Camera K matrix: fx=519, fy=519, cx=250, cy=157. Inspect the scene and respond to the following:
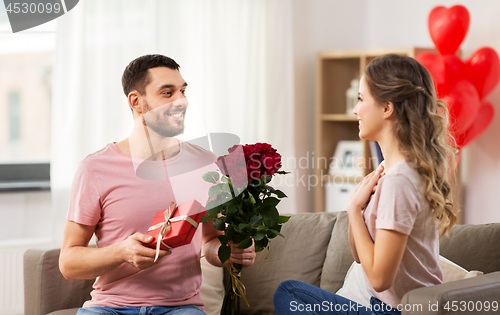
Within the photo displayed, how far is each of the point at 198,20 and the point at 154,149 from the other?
5.89 ft

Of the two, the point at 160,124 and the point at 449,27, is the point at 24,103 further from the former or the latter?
the point at 449,27

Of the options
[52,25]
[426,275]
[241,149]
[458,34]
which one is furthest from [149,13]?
[426,275]

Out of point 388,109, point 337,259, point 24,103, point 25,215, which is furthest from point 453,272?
point 24,103

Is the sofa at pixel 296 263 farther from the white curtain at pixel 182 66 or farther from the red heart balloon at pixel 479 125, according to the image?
the red heart balloon at pixel 479 125

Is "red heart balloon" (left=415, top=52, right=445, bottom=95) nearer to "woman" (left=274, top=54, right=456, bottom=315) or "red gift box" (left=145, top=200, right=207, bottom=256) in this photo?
"woman" (left=274, top=54, right=456, bottom=315)

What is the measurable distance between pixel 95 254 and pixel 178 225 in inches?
12.7

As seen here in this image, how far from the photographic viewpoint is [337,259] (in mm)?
1973

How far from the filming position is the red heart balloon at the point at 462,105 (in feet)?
9.37

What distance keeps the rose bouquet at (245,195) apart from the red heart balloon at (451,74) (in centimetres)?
194

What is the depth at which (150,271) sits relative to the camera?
1.53m

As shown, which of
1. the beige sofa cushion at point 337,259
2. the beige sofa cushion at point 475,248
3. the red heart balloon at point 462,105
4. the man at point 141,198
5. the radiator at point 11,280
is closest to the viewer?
the man at point 141,198

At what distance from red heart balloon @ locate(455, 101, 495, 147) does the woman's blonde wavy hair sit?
1.78 meters

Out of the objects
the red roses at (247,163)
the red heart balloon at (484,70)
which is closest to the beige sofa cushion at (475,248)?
the red roses at (247,163)

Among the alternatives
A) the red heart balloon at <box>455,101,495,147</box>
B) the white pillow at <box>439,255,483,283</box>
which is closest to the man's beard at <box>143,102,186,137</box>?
the white pillow at <box>439,255,483,283</box>
